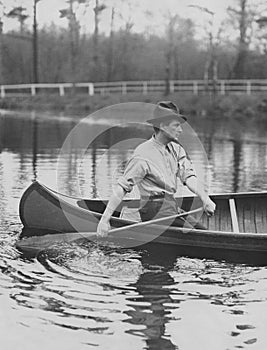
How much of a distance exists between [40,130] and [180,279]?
22071mm

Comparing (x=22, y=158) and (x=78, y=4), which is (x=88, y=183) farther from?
(x=78, y=4)

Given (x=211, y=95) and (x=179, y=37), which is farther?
(x=179, y=37)

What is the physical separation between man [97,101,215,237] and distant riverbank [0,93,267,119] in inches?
1106

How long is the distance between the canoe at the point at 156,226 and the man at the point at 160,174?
0.25 metres

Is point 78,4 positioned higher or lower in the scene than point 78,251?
higher

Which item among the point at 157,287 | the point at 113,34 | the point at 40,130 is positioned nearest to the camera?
the point at 157,287

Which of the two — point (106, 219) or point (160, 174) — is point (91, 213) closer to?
point (106, 219)

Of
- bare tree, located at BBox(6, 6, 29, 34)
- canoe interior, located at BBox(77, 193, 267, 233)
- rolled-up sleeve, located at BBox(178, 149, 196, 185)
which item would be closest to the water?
rolled-up sleeve, located at BBox(178, 149, 196, 185)

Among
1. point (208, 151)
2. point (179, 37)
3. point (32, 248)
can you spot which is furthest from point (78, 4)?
point (32, 248)

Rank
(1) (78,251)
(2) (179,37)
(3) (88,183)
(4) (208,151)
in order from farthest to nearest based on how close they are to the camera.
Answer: (2) (179,37)
(4) (208,151)
(3) (88,183)
(1) (78,251)

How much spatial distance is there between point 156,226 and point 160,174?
24.5 inches

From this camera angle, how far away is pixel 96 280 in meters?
8.42

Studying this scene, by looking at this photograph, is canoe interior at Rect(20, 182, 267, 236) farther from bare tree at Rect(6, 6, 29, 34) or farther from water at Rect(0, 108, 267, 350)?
bare tree at Rect(6, 6, 29, 34)

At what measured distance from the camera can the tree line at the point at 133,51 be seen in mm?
42969
